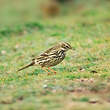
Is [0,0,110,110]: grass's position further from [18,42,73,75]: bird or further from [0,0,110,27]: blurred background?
[0,0,110,27]: blurred background

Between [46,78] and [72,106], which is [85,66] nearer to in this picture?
[46,78]

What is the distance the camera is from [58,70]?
12.7m

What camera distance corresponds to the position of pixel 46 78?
11.2 meters

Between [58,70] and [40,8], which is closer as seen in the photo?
[58,70]

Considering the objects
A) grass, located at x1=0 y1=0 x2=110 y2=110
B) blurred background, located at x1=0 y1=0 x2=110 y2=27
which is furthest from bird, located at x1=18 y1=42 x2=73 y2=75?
blurred background, located at x1=0 y1=0 x2=110 y2=27

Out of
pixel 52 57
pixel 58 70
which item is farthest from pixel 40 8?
pixel 52 57

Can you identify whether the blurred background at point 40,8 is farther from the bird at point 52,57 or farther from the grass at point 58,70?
the bird at point 52,57

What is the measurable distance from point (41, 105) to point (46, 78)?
2.79 meters

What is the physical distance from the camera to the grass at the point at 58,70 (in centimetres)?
882

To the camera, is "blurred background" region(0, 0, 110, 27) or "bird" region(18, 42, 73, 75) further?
"blurred background" region(0, 0, 110, 27)

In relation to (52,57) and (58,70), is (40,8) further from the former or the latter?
(52,57)

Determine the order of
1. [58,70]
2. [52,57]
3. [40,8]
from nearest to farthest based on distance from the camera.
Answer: [52,57], [58,70], [40,8]

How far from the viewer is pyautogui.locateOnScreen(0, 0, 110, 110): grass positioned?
8820mm

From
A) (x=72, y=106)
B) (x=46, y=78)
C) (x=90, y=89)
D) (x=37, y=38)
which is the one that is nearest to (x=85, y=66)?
(x=46, y=78)
